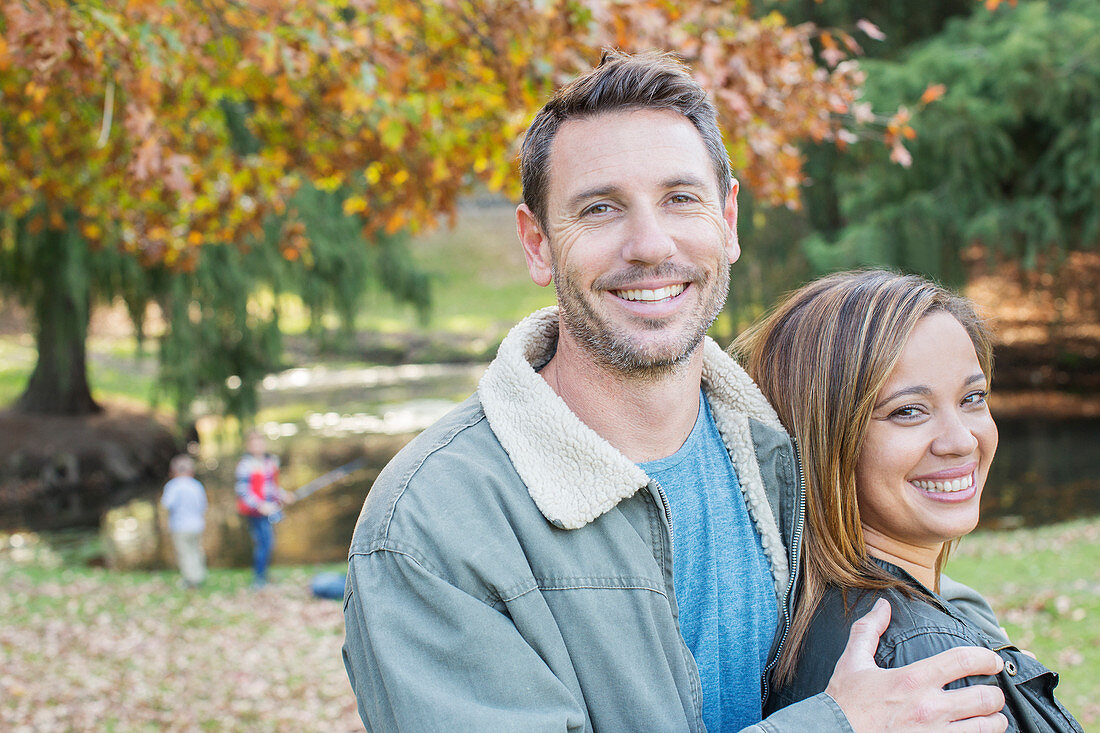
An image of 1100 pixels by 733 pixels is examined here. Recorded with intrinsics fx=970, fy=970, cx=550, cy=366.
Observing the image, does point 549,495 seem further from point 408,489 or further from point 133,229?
point 133,229

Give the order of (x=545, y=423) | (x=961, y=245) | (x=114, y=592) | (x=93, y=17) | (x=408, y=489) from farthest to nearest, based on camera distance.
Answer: (x=961, y=245) < (x=114, y=592) < (x=93, y=17) < (x=545, y=423) < (x=408, y=489)

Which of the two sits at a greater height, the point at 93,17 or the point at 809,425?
the point at 93,17

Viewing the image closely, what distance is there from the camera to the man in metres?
1.60

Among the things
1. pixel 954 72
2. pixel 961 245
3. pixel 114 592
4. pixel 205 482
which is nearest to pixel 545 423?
pixel 114 592

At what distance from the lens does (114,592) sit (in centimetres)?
927

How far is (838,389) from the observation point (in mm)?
2100

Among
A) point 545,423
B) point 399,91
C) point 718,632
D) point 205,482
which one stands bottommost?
point 205,482

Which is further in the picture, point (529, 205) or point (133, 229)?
point (133, 229)

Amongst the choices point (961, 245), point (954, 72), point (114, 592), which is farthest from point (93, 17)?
point (961, 245)

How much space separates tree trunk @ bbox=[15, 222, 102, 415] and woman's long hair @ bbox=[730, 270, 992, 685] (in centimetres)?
1228

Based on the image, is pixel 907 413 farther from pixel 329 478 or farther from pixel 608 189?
pixel 329 478

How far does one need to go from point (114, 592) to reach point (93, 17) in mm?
7368

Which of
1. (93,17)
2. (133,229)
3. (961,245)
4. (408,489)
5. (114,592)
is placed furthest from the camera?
(961,245)

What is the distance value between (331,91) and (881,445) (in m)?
3.71
